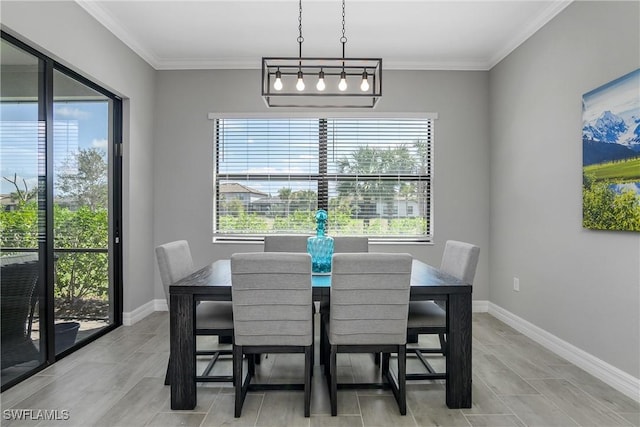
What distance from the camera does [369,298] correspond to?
6.75ft

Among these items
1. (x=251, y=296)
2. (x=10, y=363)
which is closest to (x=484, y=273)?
(x=251, y=296)

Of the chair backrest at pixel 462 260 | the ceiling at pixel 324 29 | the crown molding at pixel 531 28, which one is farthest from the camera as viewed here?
the ceiling at pixel 324 29

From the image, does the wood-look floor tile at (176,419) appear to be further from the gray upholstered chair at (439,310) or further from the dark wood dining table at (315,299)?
the gray upholstered chair at (439,310)

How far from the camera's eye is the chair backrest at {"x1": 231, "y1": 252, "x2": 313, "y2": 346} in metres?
1.98

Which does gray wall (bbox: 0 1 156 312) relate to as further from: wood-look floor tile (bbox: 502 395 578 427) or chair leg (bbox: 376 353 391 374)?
wood-look floor tile (bbox: 502 395 578 427)

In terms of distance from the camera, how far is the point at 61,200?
293 centimetres

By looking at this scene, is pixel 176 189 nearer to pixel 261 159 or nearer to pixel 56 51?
pixel 261 159

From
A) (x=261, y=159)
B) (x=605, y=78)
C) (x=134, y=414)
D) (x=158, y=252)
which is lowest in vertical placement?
(x=134, y=414)

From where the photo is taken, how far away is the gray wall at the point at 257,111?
4293 millimetres

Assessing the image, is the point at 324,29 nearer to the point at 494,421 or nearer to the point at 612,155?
the point at 612,155

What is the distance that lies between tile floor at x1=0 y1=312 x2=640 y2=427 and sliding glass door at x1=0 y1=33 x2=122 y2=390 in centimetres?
32

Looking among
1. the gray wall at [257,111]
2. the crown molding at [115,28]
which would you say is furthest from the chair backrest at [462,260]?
the crown molding at [115,28]

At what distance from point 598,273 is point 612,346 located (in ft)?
1.57

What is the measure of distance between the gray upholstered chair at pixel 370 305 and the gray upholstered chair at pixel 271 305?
151 millimetres
